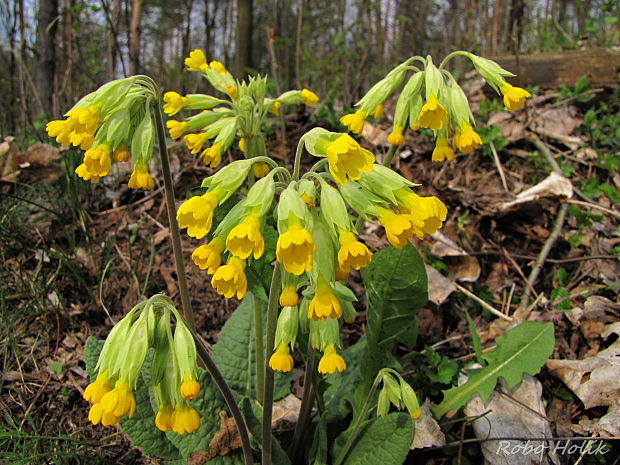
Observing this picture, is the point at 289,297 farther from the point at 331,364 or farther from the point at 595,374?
the point at 595,374

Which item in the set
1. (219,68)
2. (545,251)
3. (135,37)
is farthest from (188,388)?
(135,37)

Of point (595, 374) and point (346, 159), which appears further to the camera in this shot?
point (595, 374)

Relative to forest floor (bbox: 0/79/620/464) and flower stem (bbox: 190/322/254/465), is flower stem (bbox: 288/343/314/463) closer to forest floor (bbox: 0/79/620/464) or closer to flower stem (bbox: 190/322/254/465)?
flower stem (bbox: 190/322/254/465)

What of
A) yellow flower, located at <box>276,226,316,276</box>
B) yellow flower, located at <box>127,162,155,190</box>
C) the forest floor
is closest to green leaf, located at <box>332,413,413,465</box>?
the forest floor

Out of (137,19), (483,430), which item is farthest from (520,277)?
(137,19)

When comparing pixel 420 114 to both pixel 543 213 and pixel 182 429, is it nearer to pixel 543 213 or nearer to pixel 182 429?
pixel 182 429

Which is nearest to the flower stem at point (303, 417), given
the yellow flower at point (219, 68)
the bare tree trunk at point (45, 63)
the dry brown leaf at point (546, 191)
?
the yellow flower at point (219, 68)

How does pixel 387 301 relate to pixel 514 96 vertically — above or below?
below
